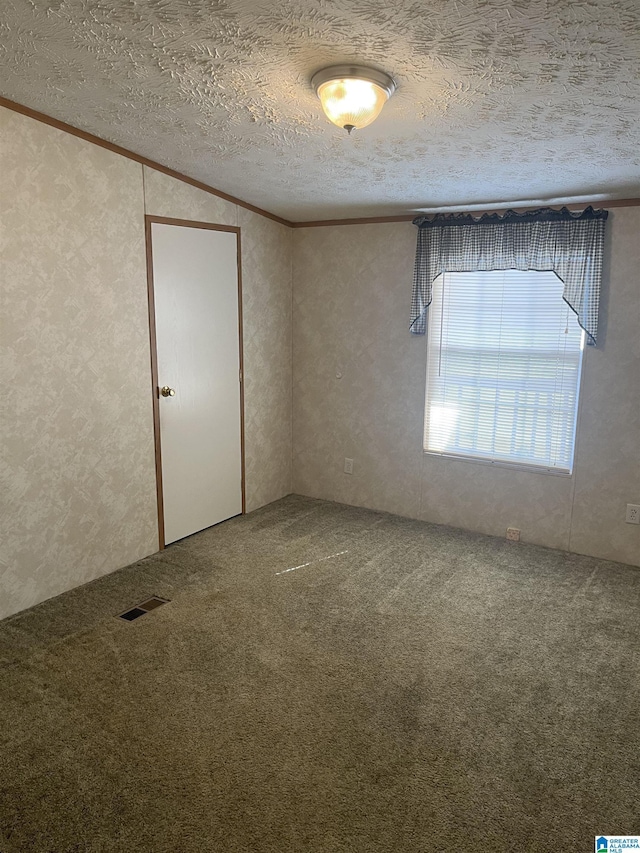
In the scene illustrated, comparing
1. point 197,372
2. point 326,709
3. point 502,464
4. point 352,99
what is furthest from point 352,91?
point 502,464

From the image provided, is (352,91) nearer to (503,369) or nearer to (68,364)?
(68,364)

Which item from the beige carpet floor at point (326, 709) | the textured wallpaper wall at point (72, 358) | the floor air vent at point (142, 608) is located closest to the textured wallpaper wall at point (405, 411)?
the beige carpet floor at point (326, 709)

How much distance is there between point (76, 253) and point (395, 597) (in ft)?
8.11

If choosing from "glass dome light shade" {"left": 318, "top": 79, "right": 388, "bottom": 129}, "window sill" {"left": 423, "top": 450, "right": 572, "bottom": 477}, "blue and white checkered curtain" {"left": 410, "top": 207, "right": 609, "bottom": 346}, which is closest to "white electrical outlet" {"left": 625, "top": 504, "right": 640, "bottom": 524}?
"window sill" {"left": 423, "top": 450, "right": 572, "bottom": 477}

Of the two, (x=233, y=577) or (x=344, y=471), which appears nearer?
(x=233, y=577)

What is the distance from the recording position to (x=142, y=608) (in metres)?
3.02

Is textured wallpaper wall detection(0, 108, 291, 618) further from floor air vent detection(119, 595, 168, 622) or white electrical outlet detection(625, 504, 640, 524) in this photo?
white electrical outlet detection(625, 504, 640, 524)

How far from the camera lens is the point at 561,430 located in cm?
375

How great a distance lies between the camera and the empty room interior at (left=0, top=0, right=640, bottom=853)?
1835 mm

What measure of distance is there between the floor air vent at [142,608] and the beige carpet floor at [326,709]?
61mm

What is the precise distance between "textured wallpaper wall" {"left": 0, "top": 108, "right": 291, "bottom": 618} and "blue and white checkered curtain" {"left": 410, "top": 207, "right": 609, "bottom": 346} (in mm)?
1457

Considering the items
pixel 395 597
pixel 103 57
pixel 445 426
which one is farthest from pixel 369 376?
pixel 103 57

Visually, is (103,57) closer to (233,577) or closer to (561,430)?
(233,577)

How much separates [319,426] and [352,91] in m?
2.88
